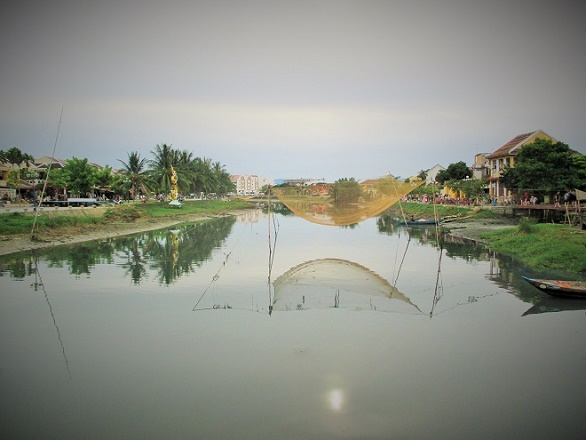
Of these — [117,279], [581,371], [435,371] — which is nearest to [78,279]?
[117,279]

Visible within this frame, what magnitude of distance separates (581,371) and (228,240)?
54.4 ft

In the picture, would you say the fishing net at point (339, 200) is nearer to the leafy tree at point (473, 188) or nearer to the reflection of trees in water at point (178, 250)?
the reflection of trees in water at point (178, 250)

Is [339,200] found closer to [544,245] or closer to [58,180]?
[544,245]

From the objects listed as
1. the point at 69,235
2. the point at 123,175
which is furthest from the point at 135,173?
the point at 69,235

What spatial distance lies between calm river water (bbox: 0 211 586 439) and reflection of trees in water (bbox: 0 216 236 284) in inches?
17.8

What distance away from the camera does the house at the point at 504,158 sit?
108 ft

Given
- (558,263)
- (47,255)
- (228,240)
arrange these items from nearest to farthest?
(558,263)
(47,255)
(228,240)

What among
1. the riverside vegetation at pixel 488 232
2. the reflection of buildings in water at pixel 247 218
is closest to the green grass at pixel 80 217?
the riverside vegetation at pixel 488 232

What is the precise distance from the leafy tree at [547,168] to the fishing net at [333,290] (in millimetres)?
16686

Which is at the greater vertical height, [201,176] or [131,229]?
[201,176]

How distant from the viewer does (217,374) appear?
17.8 ft

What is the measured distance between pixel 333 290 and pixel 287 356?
3.93 meters

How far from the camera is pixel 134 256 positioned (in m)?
15.1

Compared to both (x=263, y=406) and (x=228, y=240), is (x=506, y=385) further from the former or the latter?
(x=228, y=240)
